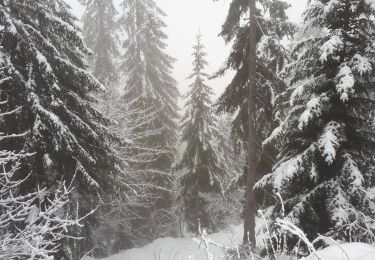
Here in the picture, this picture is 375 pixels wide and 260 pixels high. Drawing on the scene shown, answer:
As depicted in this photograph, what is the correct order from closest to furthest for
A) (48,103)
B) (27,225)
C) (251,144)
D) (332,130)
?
1. (27,225)
2. (332,130)
3. (48,103)
4. (251,144)

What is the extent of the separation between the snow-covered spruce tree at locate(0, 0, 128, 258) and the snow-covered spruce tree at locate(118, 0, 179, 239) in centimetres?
1373

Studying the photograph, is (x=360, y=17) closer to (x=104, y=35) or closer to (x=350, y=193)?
→ (x=350, y=193)

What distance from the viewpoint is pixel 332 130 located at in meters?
8.37

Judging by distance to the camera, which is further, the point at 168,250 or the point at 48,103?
the point at 168,250

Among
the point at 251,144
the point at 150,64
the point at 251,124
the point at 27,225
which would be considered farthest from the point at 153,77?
the point at 27,225

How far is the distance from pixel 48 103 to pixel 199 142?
14389mm

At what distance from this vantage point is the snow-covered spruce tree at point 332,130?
320 inches

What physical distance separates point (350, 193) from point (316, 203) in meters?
0.94

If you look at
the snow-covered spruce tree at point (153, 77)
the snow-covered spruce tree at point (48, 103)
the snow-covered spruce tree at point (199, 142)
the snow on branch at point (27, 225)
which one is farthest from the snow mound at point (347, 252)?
the snow-covered spruce tree at point (153, 77)

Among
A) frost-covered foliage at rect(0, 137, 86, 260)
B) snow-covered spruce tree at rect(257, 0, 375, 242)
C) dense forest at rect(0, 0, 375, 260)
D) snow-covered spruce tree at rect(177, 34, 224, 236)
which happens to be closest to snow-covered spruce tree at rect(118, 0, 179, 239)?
snow-covered spruce tree at rect(177, 34, 224, 236)

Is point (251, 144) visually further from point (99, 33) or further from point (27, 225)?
point (99, 33)

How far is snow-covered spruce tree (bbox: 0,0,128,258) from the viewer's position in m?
9.14

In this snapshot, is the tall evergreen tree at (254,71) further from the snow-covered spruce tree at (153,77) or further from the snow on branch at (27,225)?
the snow-covered spruce tree at (153,77)

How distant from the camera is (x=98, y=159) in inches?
432
